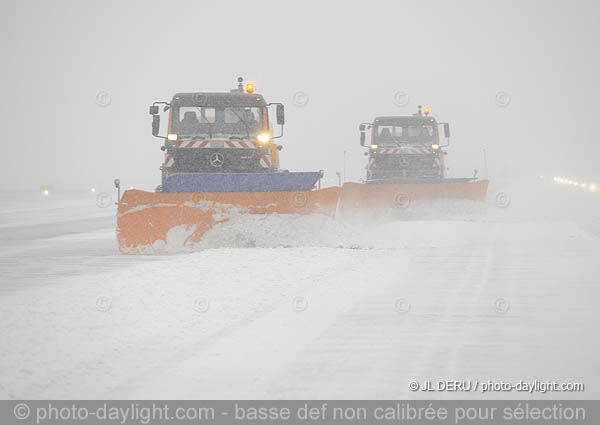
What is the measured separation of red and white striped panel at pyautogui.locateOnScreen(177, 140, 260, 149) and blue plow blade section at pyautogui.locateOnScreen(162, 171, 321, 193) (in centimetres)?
168

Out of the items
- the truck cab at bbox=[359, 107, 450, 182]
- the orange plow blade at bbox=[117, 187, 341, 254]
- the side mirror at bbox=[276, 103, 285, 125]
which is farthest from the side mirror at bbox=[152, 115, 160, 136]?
the truck cab at bbox=[359, 107, 450, 182]

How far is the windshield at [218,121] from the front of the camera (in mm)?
11805

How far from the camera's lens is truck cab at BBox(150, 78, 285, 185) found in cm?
1163

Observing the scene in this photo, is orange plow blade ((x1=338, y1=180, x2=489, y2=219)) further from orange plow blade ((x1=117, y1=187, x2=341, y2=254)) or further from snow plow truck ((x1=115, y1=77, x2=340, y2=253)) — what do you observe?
orange plow blade ((x1=117, y1=187, x2=341, y2=254))

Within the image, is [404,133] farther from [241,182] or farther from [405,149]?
[241,182]

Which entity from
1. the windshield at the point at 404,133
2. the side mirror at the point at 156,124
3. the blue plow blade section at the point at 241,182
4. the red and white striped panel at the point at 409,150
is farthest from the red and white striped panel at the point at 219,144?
the windshield at the point at 404,133

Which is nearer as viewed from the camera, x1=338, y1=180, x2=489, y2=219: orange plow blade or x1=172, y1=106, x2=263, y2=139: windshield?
x1=172, y1=106, x2=263, y2=139: windshield

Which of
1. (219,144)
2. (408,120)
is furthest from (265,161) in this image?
(408,120)

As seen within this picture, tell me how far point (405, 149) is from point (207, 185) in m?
9.85

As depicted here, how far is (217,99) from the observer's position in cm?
1204

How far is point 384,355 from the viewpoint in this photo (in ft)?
13.4

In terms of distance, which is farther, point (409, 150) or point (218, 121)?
point (409, 150)

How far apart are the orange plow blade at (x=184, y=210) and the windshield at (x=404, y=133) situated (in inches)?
354
